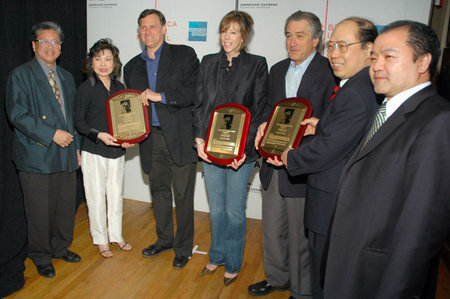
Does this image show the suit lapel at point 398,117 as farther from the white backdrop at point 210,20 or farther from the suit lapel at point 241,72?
the white backdrop at point 210,20

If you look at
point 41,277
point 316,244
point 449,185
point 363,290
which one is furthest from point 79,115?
point 449,185

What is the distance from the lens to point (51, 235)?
282 centimetres

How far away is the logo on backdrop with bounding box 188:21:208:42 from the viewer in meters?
3.67

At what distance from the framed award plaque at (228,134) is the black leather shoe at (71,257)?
1513 millimetres

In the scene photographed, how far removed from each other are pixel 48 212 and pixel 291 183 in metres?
1.95

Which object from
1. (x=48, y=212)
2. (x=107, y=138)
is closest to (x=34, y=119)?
(x=107, y=138)

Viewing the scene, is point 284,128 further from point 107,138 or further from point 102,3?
point 102,3

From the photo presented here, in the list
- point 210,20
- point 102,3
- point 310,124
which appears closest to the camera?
point 310,124

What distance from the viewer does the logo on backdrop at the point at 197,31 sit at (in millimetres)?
3674

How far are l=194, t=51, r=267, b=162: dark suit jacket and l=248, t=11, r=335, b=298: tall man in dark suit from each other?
8 centimetres

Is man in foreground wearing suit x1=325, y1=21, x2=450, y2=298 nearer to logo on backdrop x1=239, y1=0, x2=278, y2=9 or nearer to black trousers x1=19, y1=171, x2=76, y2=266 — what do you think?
black trousers x1=19, y1=171, x2=76, y2=266

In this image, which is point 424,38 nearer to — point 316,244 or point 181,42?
point 316,244

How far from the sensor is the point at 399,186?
1.18 m

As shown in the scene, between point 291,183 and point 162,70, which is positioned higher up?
point 162,70
